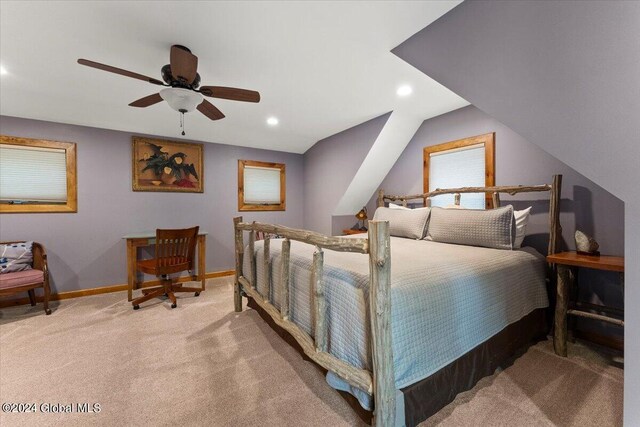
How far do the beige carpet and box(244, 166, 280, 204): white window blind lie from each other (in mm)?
2571

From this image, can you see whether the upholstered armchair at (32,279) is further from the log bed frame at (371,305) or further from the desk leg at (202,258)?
the log bed frame at (371,305)

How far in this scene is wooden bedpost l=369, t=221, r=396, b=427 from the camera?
1.09m

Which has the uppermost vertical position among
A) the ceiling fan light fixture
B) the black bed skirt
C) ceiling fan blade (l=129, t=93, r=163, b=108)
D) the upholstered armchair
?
ceiling fan blade (l=129, t=93, r=163, b=108)

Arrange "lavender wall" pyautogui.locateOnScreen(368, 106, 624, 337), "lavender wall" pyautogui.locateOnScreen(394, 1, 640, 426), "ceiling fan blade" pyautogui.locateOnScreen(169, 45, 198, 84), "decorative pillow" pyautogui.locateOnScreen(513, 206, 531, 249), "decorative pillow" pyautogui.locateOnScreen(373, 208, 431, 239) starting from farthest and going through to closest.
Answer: "decorative pillow" pyautogui.locateOnScreen(373, 208, 431, 239), "decorative pillow" pyautogui.locateOnScreen(513, 206, 531, 249), "lavender wall" pyautogui.locateOnScreen(368, 106, 624, 337), "ceiling fan blade" pyautogui.locateOnScreen(169, 45, 198, 84), "lavender wall" pyautogui.locateOnScreen(394, 1, 640, 426)

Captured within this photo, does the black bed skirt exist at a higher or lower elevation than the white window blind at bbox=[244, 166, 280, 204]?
lower

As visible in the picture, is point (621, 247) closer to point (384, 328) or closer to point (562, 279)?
point (562, 279)

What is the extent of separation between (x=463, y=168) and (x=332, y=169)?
1907 millimetres

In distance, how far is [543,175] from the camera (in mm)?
2424

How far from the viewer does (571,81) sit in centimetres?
116

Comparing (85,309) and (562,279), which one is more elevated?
(562,279)

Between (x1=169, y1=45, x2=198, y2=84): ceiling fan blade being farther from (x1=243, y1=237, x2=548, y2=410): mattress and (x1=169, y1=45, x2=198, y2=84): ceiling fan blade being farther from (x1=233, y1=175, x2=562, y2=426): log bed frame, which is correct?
(x1=243, y1=237, x2=548, y2=410): mattress

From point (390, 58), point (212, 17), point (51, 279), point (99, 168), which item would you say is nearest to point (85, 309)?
point (51, 279)

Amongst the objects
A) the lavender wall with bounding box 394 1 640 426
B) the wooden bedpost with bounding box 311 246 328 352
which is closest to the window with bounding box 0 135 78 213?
the wooden bedpost with bounding box 311 246 328 352

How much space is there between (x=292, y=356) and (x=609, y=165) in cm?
211
